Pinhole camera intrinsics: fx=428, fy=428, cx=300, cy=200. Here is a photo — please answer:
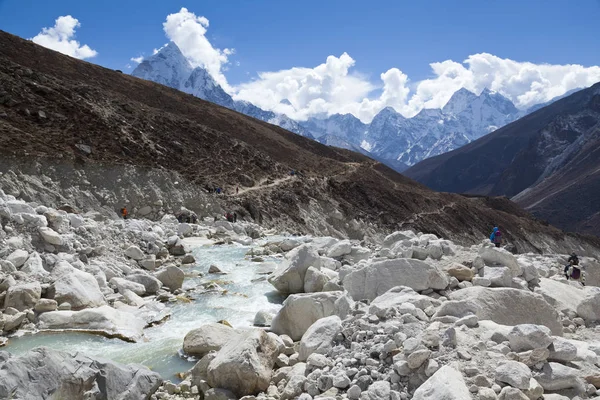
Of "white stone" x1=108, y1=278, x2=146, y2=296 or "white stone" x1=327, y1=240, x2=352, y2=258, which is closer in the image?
"white stone" x1=108, y1=278, x2=146, y2=296

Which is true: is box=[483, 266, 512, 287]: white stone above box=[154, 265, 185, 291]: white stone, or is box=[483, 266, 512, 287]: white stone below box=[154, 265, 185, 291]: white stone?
above

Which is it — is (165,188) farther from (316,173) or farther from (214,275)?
(316,173)

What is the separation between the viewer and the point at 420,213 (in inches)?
2261

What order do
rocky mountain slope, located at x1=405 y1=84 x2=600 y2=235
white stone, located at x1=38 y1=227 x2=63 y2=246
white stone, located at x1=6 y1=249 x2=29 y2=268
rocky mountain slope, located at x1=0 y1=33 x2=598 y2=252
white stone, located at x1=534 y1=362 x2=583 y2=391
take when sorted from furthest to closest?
1. rocky mountain slope, located at x1=405 y1=84 x2=600 y2=235
2. rocky mountain slope, located at x1=0 y1=33 x2=598 y2=252
3. white stone, located at x1=38 y1=227 x2=63 y2=246
4. white stone, located at x1=6 y1=249 x2=29 y2=268
5. white stone, located at x1=534 y1=362 x2=583 y2=391

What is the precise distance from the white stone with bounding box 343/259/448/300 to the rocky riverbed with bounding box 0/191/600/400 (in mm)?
35

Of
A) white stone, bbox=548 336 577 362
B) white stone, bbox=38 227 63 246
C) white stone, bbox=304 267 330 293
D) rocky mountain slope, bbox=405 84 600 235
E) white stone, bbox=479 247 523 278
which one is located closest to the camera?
white stone, bbox=548 336 577 362

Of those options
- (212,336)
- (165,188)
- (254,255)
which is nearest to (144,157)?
(165,188)

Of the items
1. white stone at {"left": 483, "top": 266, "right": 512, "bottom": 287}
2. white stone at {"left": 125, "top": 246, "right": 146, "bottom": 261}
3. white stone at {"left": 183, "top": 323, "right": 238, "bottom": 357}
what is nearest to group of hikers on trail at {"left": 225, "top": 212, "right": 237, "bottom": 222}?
white stone at {"left": 125, "top": 246, "right": 146, "bottom": 261}

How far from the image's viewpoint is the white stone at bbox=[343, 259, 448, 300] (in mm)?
10742

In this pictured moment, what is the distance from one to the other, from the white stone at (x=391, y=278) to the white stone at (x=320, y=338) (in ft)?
10.3

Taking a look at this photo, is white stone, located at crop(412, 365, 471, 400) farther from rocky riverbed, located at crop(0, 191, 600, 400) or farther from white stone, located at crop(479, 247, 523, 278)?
white stone, located at crop(479, 247, 523, 278)

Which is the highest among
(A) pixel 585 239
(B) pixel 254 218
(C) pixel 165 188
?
(C) pixel 165 188

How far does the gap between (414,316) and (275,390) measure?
9.30 ft

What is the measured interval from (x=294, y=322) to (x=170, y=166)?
32.4m
